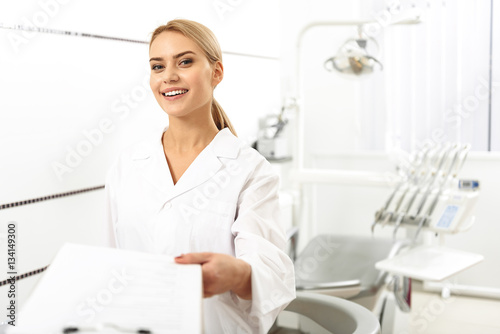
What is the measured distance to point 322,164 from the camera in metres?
→ 3.73

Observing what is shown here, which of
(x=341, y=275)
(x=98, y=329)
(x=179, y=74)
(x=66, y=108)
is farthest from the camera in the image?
(x=341, y=275)

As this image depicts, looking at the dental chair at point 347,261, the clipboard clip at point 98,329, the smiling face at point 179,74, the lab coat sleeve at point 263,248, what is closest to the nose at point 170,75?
the smiling face at point 179,74

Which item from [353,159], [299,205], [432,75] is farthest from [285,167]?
[432,75]

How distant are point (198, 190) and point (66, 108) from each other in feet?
2.05

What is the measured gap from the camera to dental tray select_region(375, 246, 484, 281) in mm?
1985

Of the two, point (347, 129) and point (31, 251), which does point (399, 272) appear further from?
point (347, 129)

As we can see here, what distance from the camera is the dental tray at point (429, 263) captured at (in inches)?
78.2

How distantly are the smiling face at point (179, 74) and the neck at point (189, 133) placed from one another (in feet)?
0.12

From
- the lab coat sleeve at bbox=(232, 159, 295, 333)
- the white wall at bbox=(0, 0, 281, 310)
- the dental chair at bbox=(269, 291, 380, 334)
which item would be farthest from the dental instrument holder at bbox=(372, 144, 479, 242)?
the lab coat sleeve at bbox=(232, 159, 295, 333)

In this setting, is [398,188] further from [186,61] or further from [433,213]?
[186,61]

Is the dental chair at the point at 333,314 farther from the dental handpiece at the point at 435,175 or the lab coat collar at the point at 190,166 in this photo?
the dental handpiece at the point at 435,175

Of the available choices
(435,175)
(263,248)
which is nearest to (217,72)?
(263,248)

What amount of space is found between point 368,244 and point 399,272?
2.72 feet

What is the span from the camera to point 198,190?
127 cm
